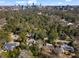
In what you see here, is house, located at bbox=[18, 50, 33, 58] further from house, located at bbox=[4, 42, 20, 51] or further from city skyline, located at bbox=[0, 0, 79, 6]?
city skyline, located at bbox=[0, 0, 79, 6]

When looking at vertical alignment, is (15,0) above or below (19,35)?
above

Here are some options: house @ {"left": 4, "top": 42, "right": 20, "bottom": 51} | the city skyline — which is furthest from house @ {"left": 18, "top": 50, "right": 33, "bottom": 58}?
the city skyline

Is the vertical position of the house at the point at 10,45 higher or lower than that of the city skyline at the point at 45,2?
lower

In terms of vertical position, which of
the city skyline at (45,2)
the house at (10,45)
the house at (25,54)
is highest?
the city skyline at (45,2)

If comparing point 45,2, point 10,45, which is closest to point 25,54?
point 10,45

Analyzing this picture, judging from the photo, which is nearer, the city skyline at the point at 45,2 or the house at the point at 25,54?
the house at the point at 25,54

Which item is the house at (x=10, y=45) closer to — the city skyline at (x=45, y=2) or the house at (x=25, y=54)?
the house at (x=25, y=54)

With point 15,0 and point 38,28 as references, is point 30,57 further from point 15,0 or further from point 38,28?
point 15,0

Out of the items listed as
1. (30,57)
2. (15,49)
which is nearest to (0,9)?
(15,49)

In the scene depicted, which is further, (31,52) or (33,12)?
(33,12)

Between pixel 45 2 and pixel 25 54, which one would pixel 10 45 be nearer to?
pixel 25 54

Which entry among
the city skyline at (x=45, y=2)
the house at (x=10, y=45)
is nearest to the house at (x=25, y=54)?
the house at (x=10, y=45)
